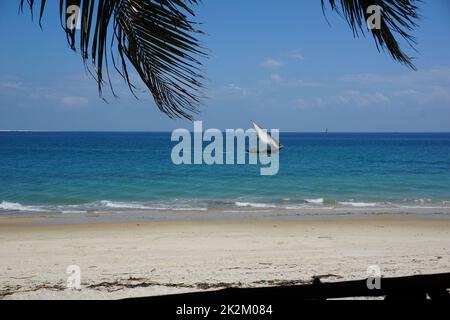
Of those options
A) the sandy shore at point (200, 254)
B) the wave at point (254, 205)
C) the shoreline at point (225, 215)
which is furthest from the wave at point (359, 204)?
the sandy shore at point (200, 254)

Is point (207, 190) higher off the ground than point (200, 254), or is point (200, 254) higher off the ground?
point (207, 190)

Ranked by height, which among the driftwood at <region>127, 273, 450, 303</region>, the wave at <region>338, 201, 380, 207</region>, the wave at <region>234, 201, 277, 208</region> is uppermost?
the driftwood at <region>127, 273, 450, 303</region>

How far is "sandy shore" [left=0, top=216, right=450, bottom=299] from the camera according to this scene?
23.5 ft

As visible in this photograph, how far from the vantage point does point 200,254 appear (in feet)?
31.4

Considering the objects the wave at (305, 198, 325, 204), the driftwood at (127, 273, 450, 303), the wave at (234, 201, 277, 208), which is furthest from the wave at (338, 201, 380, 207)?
the driftwood at (127, 273, 450, 303)

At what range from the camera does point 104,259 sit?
29.6ft

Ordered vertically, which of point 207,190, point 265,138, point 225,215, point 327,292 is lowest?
point 225,215

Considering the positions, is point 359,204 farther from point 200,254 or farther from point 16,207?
point 16,207

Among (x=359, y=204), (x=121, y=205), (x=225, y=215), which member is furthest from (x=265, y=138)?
(x=225, y=215)

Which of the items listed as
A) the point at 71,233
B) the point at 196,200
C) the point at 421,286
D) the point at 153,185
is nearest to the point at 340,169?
the point at 153,185

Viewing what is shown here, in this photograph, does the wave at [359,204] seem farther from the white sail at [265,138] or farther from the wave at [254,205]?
the white sail at [265,138]

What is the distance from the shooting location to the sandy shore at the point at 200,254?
715 cm

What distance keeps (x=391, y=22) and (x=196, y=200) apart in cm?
2131

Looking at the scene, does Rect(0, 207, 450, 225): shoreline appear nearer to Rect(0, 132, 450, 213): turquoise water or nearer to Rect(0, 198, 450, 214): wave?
Rect(0, 198, 450, 214): wave
